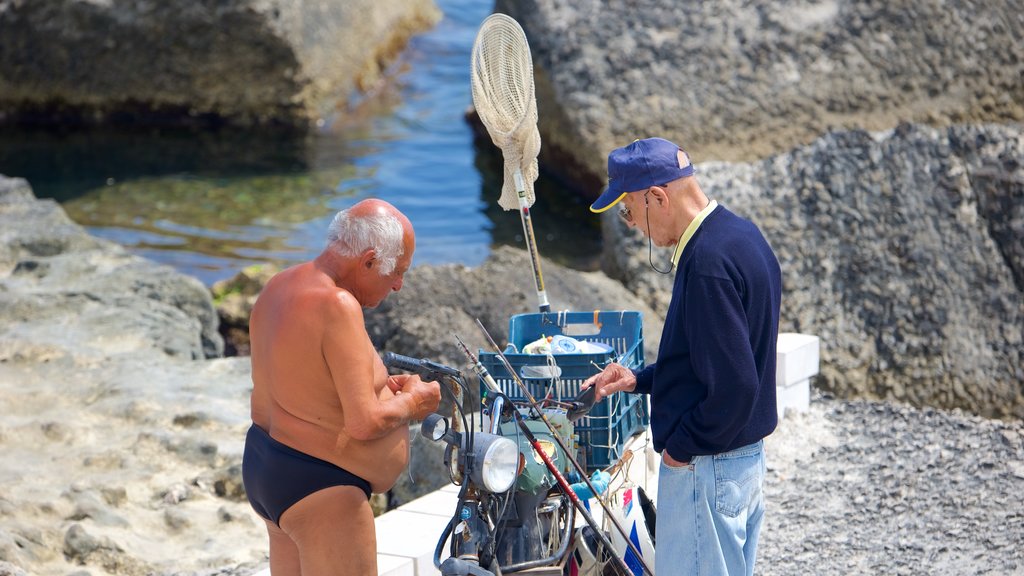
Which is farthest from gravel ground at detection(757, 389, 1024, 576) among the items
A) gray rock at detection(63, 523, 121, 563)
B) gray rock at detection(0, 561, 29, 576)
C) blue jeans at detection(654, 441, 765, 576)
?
gray rock at detection(0, 561, 29, 576)

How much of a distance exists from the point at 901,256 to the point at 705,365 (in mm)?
5367

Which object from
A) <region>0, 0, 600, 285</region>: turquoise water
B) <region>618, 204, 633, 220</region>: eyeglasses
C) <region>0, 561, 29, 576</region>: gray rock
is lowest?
<region>0, 0, 600, 285</region>: turquoise water

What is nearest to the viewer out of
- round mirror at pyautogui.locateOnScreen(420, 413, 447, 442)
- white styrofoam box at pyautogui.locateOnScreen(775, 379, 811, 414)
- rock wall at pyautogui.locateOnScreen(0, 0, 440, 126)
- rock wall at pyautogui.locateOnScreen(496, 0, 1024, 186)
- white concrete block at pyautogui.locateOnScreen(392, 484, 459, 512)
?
round mirror at pyautogui.locateOnScreen(420, 413, 447, 442)

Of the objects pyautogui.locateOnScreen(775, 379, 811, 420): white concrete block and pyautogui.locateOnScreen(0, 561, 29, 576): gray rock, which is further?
pyautogui.locateOnScreen(775, 379, 811, 420): white concrete block

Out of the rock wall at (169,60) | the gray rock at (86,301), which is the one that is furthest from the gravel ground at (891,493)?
the rock wall at (169,60)

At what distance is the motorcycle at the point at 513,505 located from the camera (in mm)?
3436

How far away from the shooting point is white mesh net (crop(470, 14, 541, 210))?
187 inches

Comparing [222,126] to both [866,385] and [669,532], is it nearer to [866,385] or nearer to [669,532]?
[866,385]

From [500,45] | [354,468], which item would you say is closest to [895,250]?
[500,45]

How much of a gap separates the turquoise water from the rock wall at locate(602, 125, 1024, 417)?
4.06 m

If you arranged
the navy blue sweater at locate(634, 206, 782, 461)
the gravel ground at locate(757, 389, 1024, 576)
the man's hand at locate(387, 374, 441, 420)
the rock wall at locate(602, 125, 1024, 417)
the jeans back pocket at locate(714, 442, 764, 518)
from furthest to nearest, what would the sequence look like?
the rock wall at locate(602, 125, 1024, 417) → the gravel ground at locate(757, 389, 1024, 576) → the man's hand at locate(387, 374, 441, 420) → the jeans back pocket at locate(714, 442, 764, 518) → the navy blue sweater at locate(634, 206, 782, 461)

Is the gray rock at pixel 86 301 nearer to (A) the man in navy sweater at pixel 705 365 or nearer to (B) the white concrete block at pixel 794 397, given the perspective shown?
(B) the white concrete block at pixel 794 397

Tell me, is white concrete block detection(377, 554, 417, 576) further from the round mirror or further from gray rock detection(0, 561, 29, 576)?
gray rock detection(0, 561, 29, 576)

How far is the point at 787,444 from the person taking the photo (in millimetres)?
6305
